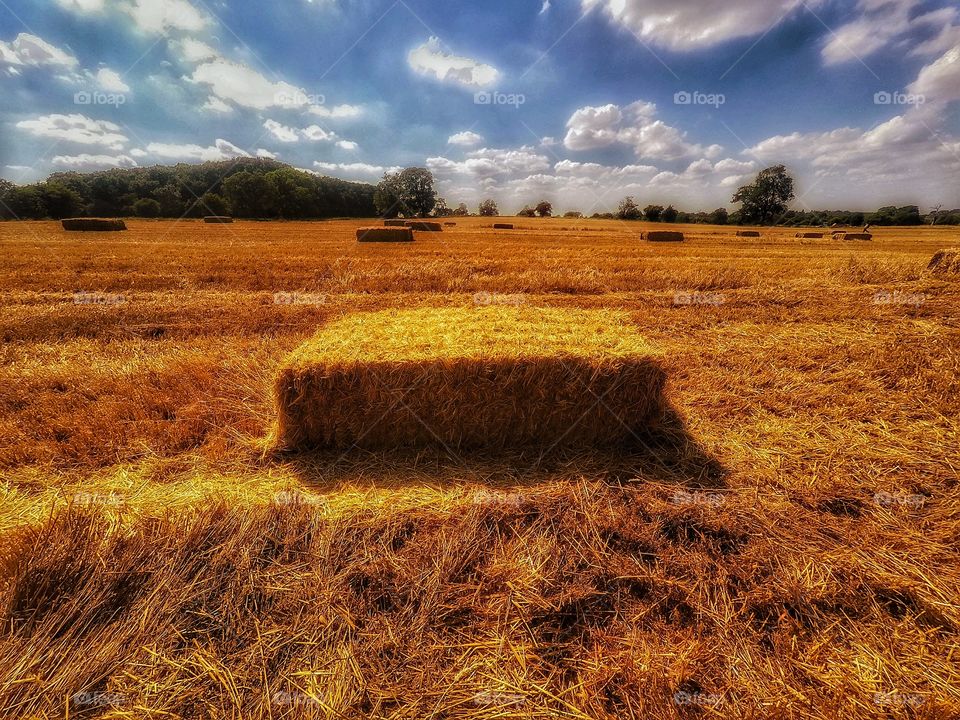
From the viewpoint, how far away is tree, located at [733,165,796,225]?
6562cm

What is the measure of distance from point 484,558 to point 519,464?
3.92 ft

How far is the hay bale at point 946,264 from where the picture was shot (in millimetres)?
10375

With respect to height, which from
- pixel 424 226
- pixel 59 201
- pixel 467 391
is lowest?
pixel 467 391

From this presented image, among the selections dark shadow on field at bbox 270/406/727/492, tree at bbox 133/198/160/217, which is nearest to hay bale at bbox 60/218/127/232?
dark shadow on field at bbox 270/406/727/492

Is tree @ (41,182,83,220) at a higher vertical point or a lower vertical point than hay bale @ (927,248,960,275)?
higher

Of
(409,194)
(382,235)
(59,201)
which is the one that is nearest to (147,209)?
(59,201)

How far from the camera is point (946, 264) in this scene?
10688 millimetres

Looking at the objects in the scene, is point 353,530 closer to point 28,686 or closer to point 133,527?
point 133,527

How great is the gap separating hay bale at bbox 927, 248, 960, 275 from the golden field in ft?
27.1

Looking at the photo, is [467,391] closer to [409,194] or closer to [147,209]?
[409,194]

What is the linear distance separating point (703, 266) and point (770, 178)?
73.1 metres

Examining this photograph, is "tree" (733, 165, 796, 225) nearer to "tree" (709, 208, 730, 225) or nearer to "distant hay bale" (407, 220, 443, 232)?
"tree" (709, 208, 730, 225)

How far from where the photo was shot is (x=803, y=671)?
1967mm

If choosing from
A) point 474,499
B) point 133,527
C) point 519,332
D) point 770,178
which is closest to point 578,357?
point 519,332
